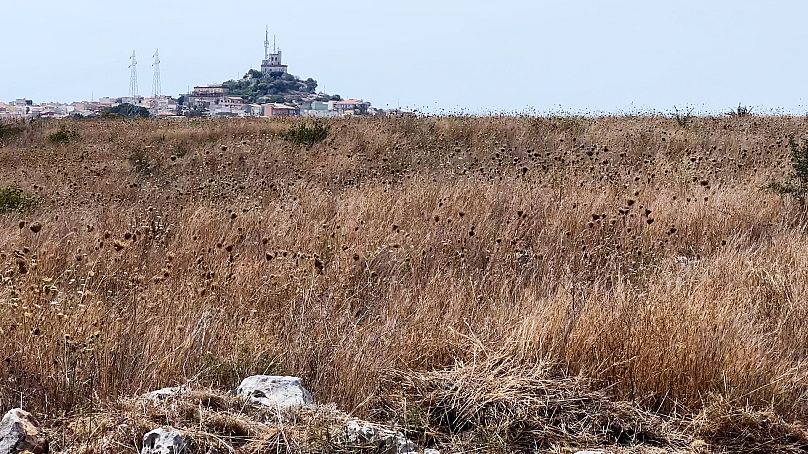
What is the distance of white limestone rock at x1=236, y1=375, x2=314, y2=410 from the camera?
9.33 ft

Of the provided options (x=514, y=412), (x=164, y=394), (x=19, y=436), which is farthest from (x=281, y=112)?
(x=19, y=436)

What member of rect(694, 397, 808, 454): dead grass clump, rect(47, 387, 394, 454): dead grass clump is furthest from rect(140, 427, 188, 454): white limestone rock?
rect(694, 397, 808, 454): dead grass clump

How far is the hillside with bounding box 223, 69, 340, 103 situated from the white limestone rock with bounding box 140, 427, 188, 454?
418 feet

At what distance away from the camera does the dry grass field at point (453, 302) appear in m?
3.05

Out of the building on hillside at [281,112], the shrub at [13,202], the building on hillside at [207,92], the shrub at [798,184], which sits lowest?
the shrub at [13,202]

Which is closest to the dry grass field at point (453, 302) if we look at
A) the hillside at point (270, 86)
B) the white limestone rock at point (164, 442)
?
the white limestone rock at point (164, 442)

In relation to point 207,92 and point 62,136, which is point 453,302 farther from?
point 207,92

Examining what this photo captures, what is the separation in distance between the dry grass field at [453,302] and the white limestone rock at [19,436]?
25cm

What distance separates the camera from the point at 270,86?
145 meters

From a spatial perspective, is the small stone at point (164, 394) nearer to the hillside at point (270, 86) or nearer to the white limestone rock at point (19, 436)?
the white limestone rock at point (19, 436)

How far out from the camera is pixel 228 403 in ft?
9.37

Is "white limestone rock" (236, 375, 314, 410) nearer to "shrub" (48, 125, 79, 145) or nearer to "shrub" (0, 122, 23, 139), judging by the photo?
"shrub" (48, 125, 79, 145)

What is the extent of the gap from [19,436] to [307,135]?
509 inches

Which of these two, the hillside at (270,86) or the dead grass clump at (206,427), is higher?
the hillside at (270,86)
